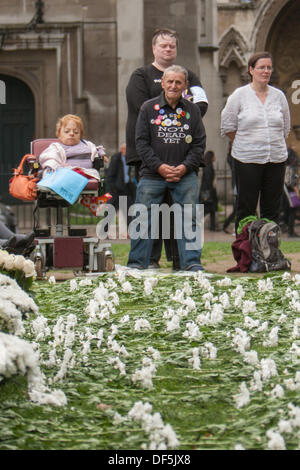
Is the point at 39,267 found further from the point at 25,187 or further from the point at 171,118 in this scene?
the point at 171,118

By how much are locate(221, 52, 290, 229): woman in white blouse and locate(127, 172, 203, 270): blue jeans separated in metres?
0.80

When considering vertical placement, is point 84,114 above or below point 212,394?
above

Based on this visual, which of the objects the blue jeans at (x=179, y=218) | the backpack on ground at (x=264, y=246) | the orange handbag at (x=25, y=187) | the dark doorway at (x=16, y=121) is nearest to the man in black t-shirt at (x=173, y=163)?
the blue jeans at (x=179, y=218)

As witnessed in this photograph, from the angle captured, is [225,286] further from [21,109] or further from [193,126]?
[21,109]

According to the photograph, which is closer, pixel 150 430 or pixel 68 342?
pixel 150 430

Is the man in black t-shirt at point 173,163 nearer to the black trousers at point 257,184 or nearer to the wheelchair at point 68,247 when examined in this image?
the black trousers at point 257,184

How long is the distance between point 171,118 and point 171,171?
21.5 inches

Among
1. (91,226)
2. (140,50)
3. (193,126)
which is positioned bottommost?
(91,226)

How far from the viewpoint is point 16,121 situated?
24.9m

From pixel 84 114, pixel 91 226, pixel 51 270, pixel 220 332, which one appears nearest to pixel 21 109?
pixel 84 114

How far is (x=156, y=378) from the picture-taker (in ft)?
16.6

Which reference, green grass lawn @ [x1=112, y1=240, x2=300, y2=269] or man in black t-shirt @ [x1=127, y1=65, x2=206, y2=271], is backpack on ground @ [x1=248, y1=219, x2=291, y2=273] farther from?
green grass lawn @ [x1=112, y1=240, x2=300, y2=269]

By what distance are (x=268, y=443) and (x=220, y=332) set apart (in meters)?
2.40

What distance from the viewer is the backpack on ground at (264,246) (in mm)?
9898
